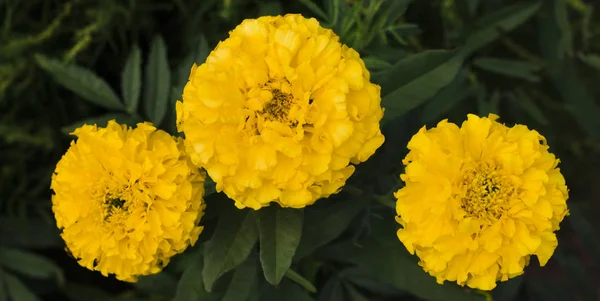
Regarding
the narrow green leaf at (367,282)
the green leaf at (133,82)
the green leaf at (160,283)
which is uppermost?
the green leaf at (133,82)

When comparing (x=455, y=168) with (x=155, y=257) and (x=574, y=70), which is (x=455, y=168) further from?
(x=574, y=70)

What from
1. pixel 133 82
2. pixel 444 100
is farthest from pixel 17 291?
pixel 444 100

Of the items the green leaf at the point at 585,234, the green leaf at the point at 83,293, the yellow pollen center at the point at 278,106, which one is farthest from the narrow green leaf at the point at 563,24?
the green leaf at the point at 83,293

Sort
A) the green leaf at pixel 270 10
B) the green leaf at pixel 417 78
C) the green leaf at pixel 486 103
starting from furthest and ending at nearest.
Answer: the green leaf at pixel 486 103 → the green leaf at pixel 270 10 → the green leaf at pixel 417 78

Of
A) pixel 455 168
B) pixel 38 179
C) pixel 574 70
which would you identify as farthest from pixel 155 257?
pixel 574 70

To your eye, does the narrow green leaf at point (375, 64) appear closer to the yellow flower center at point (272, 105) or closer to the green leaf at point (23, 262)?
the yellow flower center at point (272, 105)

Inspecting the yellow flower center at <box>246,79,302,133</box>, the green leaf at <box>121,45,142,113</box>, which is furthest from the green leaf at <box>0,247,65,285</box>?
the yellow flower center at <box>246,79,302,133</box>
